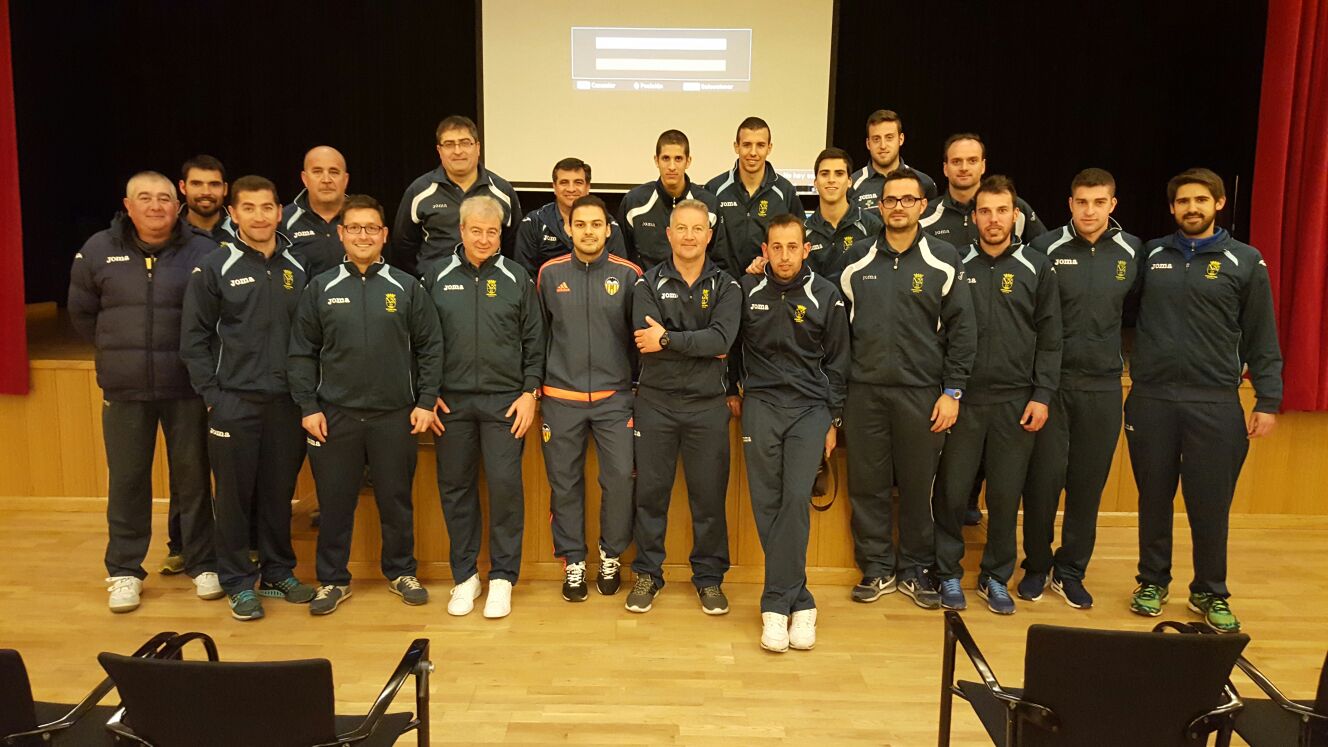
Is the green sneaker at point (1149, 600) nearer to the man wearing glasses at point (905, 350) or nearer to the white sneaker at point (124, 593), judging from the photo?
the man wearing glasses at point (905, 350)

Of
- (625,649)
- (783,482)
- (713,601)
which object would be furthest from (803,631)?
(625,649)

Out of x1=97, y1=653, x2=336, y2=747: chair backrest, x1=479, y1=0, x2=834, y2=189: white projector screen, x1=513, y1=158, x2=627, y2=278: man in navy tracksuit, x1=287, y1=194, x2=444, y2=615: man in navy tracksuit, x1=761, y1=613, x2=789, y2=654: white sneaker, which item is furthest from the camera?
x1=479, y1=0, x2=834, y2=189: white projector screen

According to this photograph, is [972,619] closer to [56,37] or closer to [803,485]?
[803,485]

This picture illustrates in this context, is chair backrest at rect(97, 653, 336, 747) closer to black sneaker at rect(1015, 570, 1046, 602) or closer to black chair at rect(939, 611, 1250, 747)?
black chair at rect(939, 611, 1250, 747)

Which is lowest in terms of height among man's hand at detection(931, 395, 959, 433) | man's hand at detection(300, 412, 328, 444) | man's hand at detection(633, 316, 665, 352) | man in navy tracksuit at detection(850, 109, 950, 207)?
man's hand at detection(300, 412, 328, 444)

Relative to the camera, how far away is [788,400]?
3.57 metres

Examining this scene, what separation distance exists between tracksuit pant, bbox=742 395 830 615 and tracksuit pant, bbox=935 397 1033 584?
23.5 inches

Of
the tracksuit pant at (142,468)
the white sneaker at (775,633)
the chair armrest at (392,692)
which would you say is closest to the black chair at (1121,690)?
the chair armrest at (392,692)

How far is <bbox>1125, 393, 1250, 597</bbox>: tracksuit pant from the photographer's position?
3.59m

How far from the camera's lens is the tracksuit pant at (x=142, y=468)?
146 inches

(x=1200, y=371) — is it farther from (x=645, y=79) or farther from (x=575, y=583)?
(x=645, y=79)

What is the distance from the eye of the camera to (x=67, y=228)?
24.7ft

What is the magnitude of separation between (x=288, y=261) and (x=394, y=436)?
804mm

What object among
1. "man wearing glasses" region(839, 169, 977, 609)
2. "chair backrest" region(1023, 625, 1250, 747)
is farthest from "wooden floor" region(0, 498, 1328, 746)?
"chair backrest" region(1023, 625, 1250, 747)
